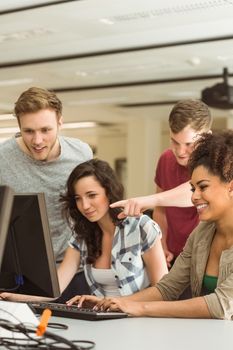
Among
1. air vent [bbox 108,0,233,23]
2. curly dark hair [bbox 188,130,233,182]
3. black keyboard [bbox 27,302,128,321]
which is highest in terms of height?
air vent [bbox 108,0,233,23]

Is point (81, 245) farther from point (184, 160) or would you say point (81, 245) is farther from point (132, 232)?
point (184, 160)

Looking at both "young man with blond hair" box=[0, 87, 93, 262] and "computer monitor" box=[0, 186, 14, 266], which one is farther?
"young man with blond hair" box=[0, 87, 93, 262]

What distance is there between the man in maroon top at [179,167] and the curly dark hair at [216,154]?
19.0 inches

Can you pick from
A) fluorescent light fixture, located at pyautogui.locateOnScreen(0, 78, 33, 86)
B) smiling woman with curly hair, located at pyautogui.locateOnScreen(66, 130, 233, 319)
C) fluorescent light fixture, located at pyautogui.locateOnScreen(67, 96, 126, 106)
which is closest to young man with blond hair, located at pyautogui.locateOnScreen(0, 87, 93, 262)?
smiling woman with curly hair, located at pyautogui.locateOnScreen(66, 130, 233, 319)

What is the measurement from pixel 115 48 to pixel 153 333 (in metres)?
5.47

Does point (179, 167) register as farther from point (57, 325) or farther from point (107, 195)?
point (57, 325)

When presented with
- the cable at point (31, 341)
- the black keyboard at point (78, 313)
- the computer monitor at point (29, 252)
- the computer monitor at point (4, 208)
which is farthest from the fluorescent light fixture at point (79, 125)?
the computer monitor at point (4, 208)

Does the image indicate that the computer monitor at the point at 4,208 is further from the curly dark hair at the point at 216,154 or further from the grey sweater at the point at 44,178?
the grey sweater at the point at 44,178

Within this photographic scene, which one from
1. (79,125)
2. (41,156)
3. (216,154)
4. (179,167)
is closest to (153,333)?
(216,154)

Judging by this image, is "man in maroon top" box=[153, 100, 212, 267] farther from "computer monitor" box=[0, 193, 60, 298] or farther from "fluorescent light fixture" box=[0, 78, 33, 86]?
"fluorescent light fixture" box=[0, 78, 33, 86]

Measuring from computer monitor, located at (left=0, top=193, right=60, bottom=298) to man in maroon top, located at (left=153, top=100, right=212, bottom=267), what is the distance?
1.11 m

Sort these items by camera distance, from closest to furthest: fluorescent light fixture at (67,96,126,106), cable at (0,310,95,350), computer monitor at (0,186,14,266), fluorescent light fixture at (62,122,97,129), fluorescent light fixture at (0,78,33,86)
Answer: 1. computer monitor at (0,186,14,266)
2. cable at (0,310,95,350)
3. fluorescent light fixture at (0,78,33,86)
4. fluorescent light fixture at (67,96,126,106)
5. fluorescent light fixture at (62,122,97,129)

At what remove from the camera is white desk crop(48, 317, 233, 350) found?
1663 millimetres

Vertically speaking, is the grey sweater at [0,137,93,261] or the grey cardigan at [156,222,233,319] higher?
the grey sweater at [0,137,93,261]
